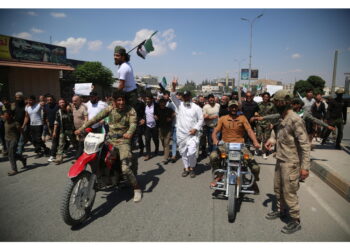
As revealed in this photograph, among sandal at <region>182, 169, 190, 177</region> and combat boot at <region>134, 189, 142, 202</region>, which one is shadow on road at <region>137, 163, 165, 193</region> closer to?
combat boot at <region>134, 189, 142, 202</region>

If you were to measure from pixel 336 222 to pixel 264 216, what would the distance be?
0.95 meters

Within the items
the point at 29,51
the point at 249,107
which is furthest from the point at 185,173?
the point at 29,51

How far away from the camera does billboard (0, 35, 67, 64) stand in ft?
55.3

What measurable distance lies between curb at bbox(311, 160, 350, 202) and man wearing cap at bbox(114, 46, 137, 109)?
4115 millimetres

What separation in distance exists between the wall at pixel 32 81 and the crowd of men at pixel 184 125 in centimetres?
1298

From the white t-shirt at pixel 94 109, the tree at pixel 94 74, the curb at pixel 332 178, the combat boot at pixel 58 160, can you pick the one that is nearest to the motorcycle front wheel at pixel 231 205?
the curb at pixel 332 178

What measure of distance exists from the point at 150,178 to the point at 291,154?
9.65ft

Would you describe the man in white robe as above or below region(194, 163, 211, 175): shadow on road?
above

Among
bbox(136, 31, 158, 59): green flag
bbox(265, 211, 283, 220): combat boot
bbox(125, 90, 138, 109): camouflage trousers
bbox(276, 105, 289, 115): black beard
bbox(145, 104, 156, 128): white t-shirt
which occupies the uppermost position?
bbox(136, 31, 158, 59): green flag

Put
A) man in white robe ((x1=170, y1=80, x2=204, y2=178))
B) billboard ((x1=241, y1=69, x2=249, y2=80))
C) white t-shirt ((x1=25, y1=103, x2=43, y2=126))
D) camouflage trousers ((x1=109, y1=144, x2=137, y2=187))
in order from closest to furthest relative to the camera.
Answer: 1. camouflage trousers ((x1=109, y1=144, x2=137, y2=187))
2. man in white robe ((x1=170, y1=80, x2=204, y2=178))
3. white t-shirt ((x1=25, y1=103, x2=43, y2=126))
4. billboard ((x1=241, y1=69, x2=249, y2=80))

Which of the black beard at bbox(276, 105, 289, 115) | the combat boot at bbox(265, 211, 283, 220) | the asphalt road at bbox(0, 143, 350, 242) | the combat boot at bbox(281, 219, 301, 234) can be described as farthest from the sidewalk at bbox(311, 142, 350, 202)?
the black beard at bbox(276, 105, 289, 115)

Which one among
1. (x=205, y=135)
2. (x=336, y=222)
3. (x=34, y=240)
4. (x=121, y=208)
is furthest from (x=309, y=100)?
(x=34, y=240)

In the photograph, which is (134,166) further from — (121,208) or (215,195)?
(215,195)

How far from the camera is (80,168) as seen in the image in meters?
2.97
